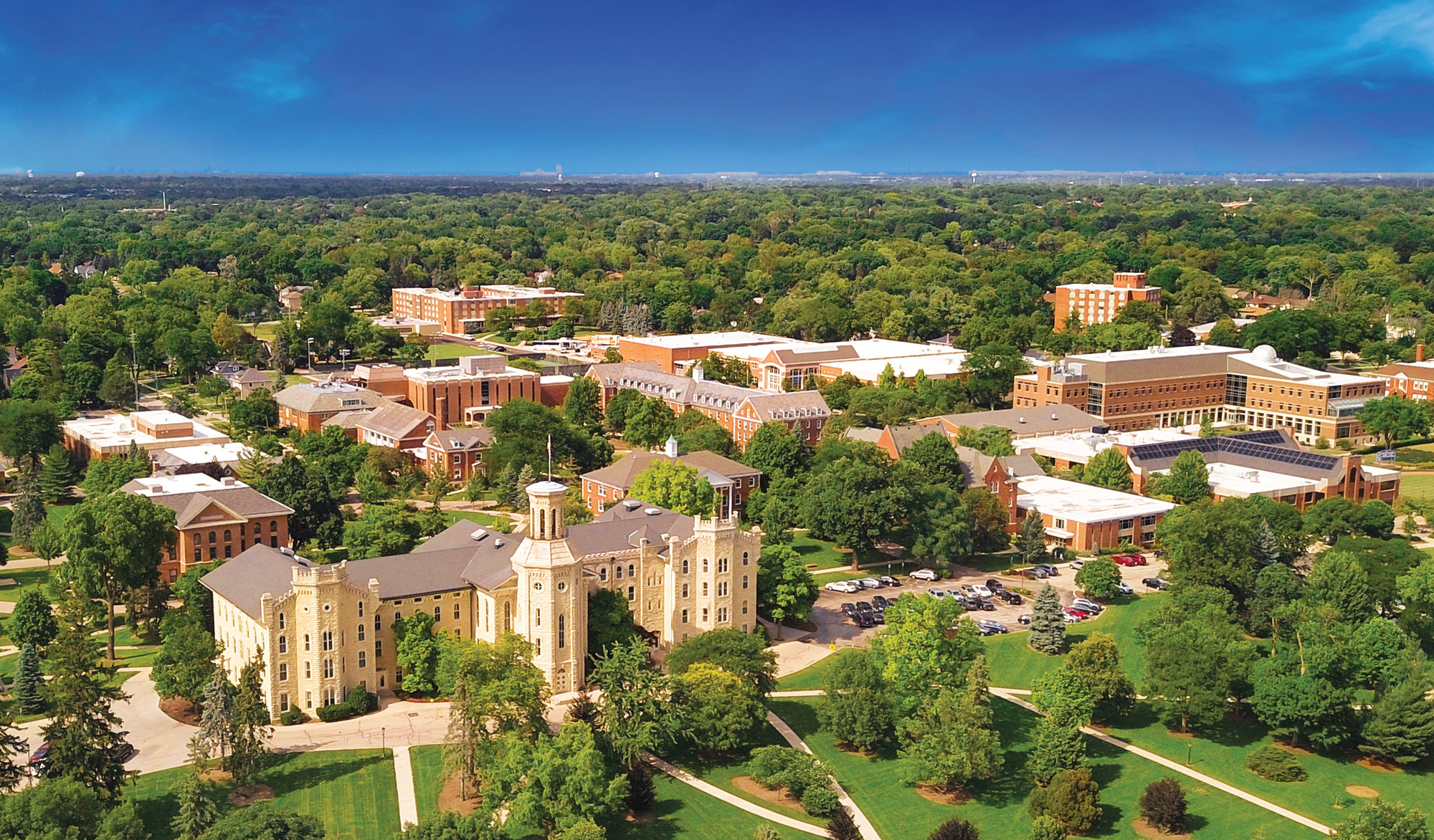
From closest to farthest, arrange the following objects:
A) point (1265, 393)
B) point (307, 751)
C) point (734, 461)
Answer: point (307, 751)
point (734, 461)
point (1265, 393)

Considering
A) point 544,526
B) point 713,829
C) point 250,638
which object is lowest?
point 713,829

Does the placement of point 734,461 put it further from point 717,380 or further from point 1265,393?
point 1265,393

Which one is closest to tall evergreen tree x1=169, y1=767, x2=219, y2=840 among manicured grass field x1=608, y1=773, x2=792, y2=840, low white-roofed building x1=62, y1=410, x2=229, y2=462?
manicured grass field x1=608, y1=773, x2=792, y2=840

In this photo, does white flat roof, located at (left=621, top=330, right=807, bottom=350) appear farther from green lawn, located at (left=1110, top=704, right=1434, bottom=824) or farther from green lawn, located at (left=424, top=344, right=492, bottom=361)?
green lawn, located at (left=1110, top=704, right=1434, bottom=824)

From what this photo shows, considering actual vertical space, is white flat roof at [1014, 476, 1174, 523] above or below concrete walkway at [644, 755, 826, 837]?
above

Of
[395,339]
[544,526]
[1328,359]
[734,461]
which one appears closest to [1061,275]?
[1328,359]

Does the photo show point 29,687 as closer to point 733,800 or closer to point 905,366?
point 733,800

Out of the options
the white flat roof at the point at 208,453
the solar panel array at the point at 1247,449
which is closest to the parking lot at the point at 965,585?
the solar panel array at the point at 1247,449
